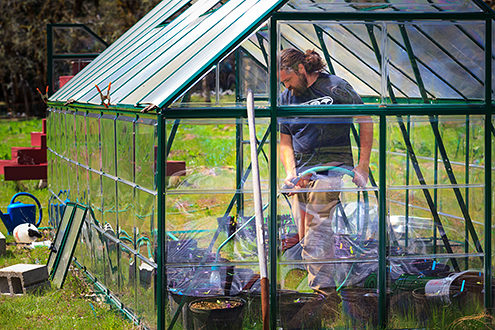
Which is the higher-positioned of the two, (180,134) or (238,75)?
(238,75)

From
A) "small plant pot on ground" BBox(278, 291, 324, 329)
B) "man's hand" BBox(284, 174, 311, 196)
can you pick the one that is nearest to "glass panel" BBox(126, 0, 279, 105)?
"man's hand" BBox(284, 174, 311, 196)

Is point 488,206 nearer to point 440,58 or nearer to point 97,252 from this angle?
point 440,58

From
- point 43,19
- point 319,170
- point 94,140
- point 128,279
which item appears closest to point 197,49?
point 319,170

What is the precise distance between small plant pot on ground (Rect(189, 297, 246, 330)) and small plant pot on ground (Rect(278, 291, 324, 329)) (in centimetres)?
33

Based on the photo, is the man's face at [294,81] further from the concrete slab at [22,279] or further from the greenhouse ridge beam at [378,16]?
the concrete slab at [22,279]

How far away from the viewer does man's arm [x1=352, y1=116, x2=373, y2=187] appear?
21.0ft

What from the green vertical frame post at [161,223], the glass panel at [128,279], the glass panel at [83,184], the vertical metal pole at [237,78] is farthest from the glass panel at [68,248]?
the vertical metal pole at [237,78]

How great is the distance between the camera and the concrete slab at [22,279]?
27.1 feet

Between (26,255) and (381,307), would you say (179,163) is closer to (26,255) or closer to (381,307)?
(381,307)

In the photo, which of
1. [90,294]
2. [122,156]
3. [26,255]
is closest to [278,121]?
[122,156]

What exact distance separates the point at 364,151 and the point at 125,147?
2063 millimetres

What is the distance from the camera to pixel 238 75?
6676 millimetres

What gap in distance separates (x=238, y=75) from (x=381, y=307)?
2206 mm

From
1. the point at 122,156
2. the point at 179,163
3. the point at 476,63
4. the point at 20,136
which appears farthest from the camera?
the point at 20,136
